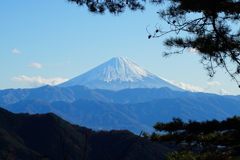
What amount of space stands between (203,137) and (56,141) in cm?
4107

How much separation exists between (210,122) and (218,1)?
3517 millimetres

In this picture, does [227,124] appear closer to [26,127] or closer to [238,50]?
[238,50]

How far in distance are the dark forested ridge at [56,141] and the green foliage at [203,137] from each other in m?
32.2

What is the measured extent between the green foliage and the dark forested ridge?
32.2 metres

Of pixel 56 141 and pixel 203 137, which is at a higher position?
pixel 203 137

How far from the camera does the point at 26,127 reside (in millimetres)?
Answer: 51031

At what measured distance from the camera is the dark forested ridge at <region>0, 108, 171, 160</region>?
136ft

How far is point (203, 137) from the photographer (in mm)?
8281

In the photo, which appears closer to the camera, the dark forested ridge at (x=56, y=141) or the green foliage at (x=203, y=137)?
the green foliage at (x=203, y=137)

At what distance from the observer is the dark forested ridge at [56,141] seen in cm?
4155

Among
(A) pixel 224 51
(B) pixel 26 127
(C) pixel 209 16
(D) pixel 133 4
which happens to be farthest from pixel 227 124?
(B) pixel 26 127

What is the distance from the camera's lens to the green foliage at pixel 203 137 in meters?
7.79

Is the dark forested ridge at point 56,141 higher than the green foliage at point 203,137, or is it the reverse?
the green foliage at point 203,137

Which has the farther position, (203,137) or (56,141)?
(56,141)
